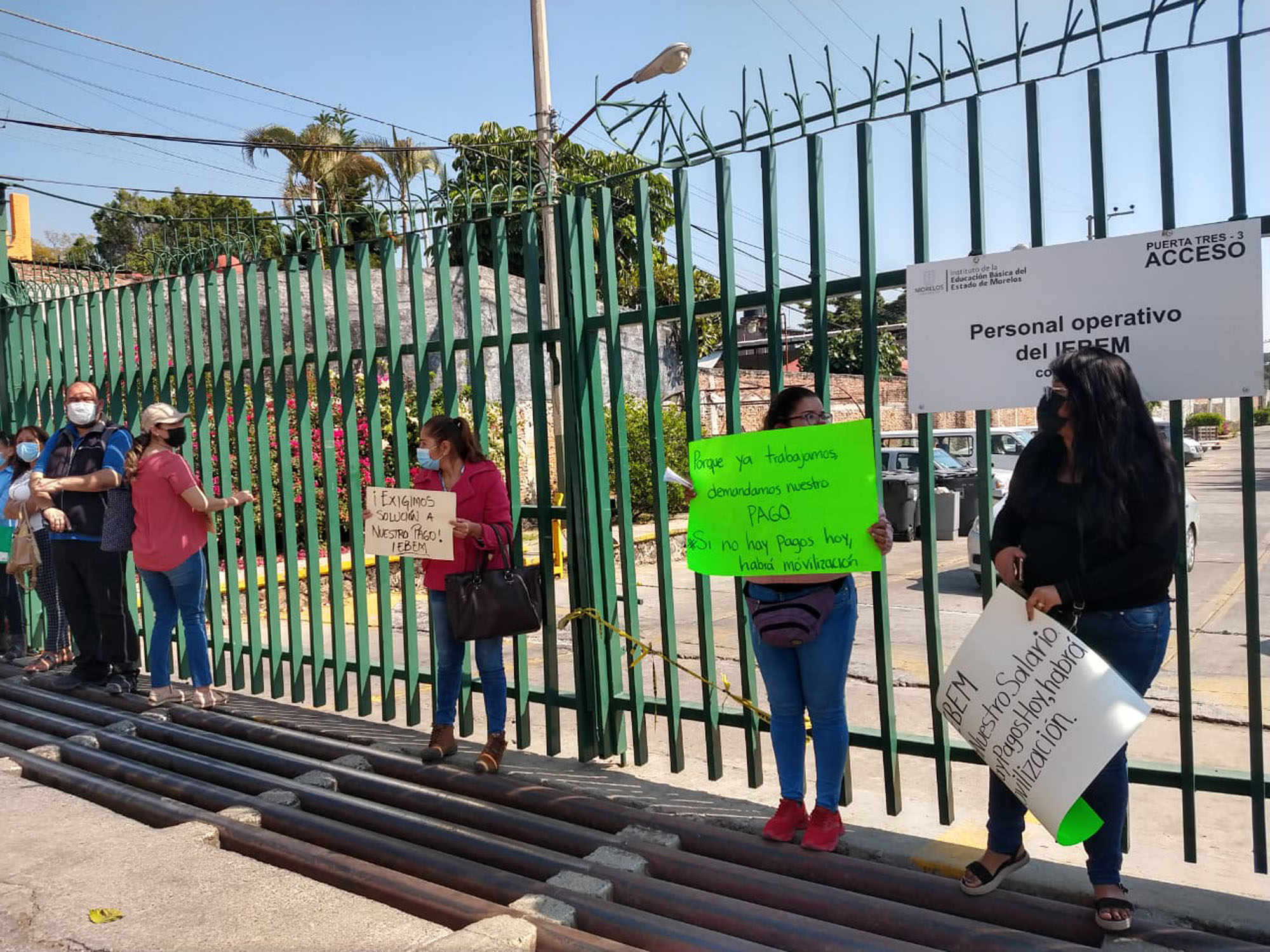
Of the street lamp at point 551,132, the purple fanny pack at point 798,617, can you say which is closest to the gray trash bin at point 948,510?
the street lamp at point 551,132

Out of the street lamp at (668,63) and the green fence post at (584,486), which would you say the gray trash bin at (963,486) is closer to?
the street lamp at (668,63)

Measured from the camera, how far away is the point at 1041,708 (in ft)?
10.7

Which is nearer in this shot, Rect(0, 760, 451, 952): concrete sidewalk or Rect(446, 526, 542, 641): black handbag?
Rect(0, 760, 451, 952): concrete sidewalk

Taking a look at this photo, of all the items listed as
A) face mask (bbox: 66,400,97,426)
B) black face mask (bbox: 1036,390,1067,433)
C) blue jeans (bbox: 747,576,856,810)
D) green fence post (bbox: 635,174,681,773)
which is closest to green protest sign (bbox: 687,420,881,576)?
blue jeans (bbox: 747,576,856,810)

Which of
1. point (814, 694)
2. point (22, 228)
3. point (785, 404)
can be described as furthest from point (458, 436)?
point (22, 228)

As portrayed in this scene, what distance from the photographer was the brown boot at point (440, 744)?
5188 millimetres

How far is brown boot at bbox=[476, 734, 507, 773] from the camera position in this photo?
4.98 metres

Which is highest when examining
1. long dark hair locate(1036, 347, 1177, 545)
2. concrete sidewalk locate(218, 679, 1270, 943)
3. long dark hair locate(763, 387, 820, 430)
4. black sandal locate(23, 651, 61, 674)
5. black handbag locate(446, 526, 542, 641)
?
long dark hair locate(763, 387, 820, 430)

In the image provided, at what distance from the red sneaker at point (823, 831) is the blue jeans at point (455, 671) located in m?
1.68

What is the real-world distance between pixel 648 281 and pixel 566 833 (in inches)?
91.3

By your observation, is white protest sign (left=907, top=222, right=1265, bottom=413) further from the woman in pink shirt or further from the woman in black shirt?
the woman in pink shirt

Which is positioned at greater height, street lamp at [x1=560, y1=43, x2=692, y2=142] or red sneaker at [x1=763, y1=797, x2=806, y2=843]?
street lamp at [x1=560, y1=43, x2=692, y2=142]

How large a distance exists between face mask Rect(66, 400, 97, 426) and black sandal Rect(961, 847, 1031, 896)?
5.76 m

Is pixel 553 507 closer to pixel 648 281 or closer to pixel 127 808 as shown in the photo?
pixel 648 281
